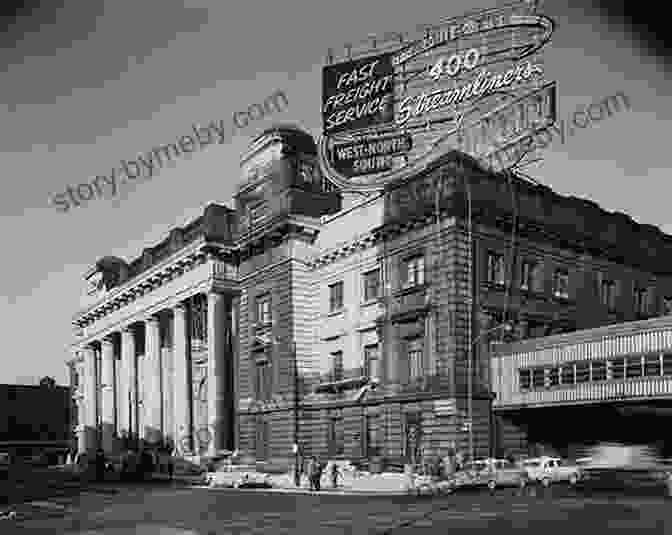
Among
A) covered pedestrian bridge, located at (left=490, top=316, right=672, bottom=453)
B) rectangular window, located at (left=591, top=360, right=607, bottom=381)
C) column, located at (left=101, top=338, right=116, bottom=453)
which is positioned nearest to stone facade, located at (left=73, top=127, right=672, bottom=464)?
covered pedestrian bridge, located at (left=490, top=316, right=672, bottom=453)

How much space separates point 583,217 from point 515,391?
13240mm

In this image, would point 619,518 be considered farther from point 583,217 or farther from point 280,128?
point 280,128

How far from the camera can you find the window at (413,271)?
138 ft

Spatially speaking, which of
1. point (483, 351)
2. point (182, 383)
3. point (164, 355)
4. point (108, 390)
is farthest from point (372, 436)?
point (108, 390)

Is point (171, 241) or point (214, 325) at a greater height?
point (171, 241)

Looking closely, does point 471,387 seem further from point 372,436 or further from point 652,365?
point 652,365

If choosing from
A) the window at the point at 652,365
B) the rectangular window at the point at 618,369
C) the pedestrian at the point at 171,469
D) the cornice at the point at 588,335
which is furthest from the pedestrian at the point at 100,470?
the window at the point at 652,365

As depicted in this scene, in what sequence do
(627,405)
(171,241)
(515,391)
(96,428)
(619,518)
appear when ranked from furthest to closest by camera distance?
1. (96,428)
2. (171,241)
3. (515,391)
4. (627,405)
5. (619,518)

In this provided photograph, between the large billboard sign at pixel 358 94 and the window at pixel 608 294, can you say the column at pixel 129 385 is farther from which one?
the window at pixel 608 294

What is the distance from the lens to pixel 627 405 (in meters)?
36.4

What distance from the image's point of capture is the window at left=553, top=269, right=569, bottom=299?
148ft

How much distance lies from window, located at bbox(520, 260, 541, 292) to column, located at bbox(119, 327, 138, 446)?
38720 millimetres

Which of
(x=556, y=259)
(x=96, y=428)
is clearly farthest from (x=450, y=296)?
(x=96, y=428)

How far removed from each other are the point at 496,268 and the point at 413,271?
14.5ft
